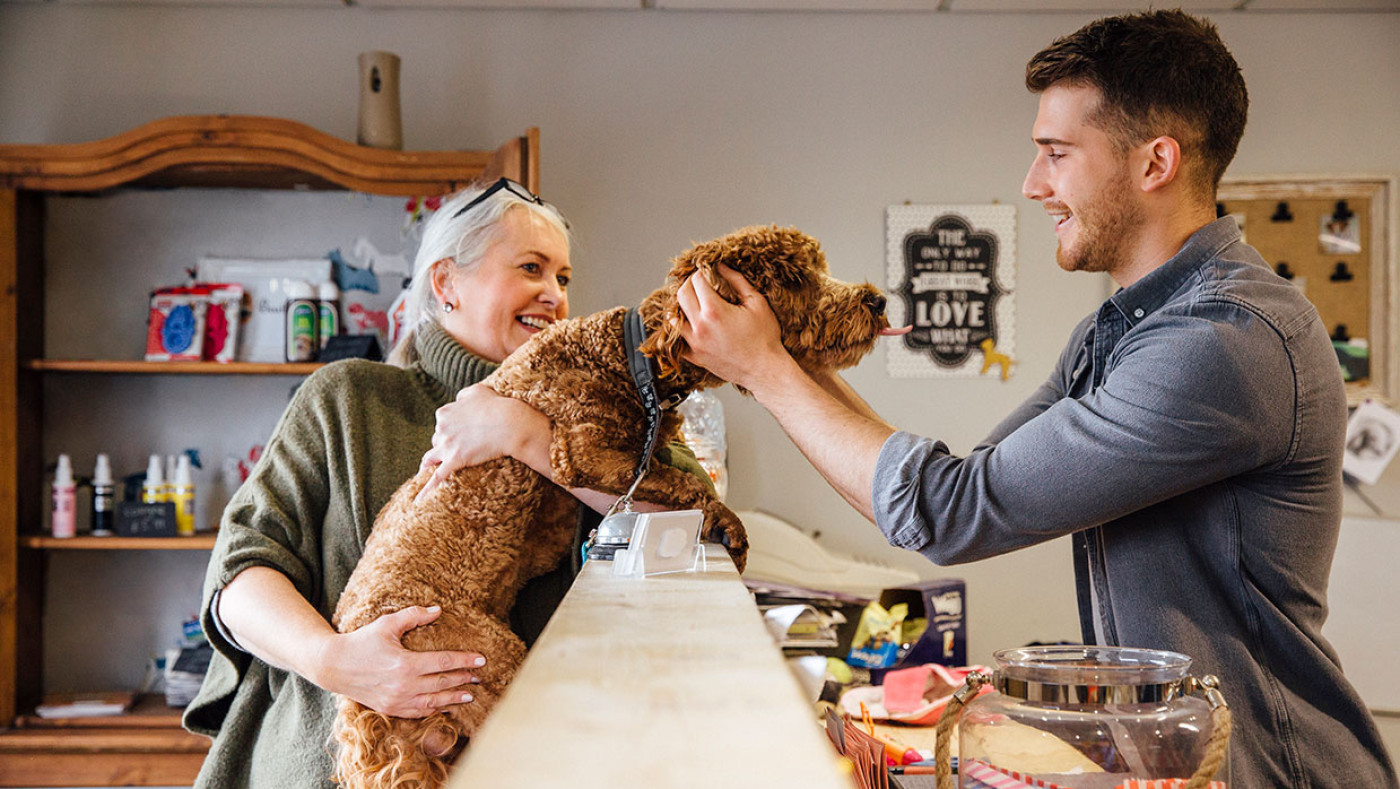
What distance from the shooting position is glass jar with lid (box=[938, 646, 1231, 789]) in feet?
2.42

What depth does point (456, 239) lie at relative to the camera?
1.69 meters

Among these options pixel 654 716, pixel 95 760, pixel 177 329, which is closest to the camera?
pixel 654 716

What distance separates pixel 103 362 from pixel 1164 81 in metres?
2.92

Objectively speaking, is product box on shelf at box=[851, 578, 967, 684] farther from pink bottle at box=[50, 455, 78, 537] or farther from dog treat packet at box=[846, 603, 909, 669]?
pink bottle at box=[50, 455, 78, 537]

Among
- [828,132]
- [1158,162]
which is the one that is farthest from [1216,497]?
[828,132]

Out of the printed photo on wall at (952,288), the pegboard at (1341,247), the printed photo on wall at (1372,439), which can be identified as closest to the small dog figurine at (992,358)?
the printed photo on wall at (952,288)

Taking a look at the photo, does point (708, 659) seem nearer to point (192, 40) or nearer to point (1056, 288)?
point (1056, 288)

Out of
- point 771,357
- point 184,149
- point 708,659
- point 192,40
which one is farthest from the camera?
point 192,40

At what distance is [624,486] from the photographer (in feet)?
4.00

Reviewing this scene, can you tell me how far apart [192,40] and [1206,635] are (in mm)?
3451

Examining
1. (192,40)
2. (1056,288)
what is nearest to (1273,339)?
(1056,288)

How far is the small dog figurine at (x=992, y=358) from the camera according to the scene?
3.44m

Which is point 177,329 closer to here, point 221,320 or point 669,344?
point 221,320

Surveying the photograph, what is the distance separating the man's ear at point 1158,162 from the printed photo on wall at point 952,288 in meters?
2.09
